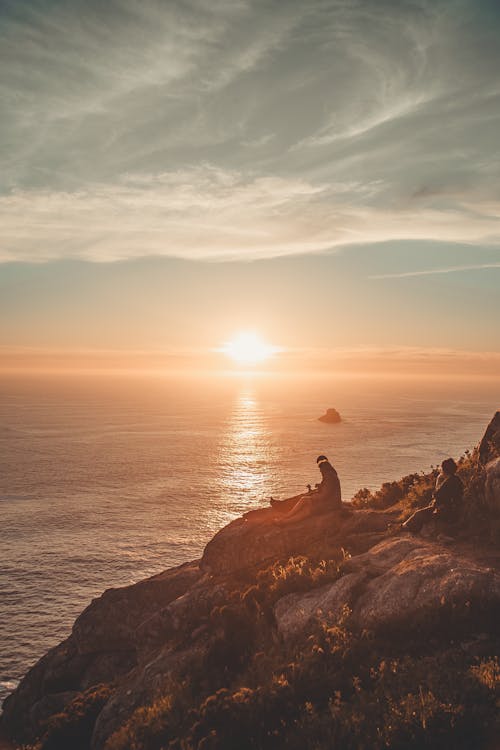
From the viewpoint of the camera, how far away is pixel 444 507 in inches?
771

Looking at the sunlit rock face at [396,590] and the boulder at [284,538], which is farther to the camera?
the boulder at [284,538]

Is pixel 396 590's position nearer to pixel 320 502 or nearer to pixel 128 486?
pixel 320 502

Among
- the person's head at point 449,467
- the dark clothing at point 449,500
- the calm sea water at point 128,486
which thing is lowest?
the calm sea water at point 128,486

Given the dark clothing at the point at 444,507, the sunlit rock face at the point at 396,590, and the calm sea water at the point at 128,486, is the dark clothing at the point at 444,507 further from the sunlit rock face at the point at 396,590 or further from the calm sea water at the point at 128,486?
the calm sea water at the point at 128,486

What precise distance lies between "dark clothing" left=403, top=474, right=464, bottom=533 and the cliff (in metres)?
0.55

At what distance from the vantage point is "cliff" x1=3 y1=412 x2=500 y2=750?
11.4 meters

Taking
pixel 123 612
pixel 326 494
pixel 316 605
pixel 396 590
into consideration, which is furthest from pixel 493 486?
pixel 123 612

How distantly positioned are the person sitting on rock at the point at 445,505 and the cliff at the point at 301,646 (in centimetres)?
55

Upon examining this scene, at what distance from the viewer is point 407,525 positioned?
66.5 feet

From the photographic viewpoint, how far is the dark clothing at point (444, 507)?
64.2 feet

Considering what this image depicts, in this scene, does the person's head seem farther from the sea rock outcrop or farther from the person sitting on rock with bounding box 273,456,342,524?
the person sitting on rock with bounding box 273,456,342,524

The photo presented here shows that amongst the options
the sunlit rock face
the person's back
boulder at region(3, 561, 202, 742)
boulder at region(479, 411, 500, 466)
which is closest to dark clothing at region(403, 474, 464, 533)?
the sunlit rock face

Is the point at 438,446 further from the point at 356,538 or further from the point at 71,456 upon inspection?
the point at 356,538

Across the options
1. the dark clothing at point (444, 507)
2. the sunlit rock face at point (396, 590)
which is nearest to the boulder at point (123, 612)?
the sunlit rock face at point (396, 590)
